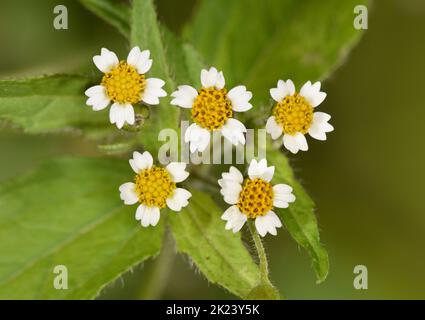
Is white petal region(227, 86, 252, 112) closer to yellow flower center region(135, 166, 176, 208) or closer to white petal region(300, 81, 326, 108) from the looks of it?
white petal region(300, 81, 326, 108)

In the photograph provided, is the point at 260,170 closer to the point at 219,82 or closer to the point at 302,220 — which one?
the point at 302,220

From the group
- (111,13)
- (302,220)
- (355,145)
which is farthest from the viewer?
(355,145)

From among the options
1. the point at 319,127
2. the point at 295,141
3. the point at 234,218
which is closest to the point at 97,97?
the point at 234,218

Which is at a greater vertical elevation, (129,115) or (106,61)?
(106,61)

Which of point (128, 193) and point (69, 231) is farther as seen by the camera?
point (69, 231)
